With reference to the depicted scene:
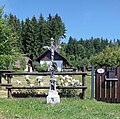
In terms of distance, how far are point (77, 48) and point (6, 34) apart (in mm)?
92553

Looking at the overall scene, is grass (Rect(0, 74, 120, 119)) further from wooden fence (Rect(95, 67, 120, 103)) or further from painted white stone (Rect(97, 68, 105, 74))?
painted white stone (Rect(97, 68, 105, 74))

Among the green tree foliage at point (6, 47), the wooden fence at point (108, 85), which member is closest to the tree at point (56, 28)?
the green tree foliage at point (6, 47)

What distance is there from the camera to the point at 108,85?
1209cm

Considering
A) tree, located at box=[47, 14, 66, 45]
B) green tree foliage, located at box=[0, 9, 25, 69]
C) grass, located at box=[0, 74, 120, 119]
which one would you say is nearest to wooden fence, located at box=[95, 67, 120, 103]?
grass, located at box=[0, 74, 120, 119]

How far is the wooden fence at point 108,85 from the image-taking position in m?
11.9

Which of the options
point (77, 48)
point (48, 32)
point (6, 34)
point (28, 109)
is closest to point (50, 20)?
point (48, 32)

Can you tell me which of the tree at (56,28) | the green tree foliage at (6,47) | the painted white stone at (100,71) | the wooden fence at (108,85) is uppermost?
the tree at (56,28)

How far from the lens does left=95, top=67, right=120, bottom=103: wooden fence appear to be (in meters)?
11.9

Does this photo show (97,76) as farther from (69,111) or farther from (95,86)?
(69,111)

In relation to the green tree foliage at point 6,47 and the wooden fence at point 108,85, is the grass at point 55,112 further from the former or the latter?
the green tree foliage at point 6,47

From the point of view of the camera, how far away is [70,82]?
13.6 meters

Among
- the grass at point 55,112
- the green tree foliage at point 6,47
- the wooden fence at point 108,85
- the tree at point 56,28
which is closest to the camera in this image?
the grass at point 55,112

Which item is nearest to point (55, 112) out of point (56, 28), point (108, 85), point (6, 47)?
point (108, 85)

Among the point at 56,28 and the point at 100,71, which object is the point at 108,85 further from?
the point at 56,28
